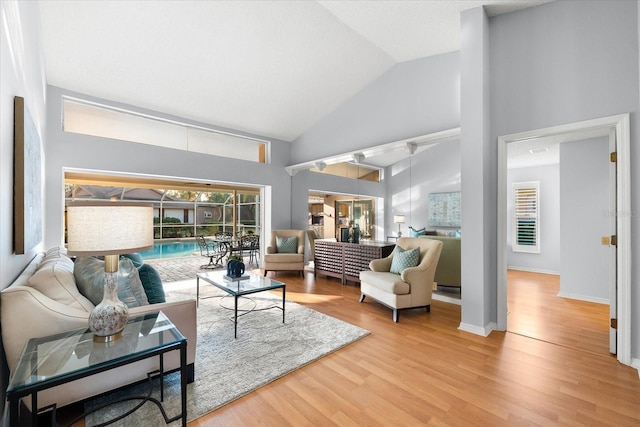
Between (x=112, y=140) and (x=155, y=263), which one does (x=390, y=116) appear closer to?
(x=112, y=140)

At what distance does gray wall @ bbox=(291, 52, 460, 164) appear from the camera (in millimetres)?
3994

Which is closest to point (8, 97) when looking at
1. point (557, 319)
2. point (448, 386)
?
point (448, 386)

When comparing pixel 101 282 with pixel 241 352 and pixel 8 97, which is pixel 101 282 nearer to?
pixel 8 97

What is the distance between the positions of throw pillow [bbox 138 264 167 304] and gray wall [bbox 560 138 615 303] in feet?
17.8

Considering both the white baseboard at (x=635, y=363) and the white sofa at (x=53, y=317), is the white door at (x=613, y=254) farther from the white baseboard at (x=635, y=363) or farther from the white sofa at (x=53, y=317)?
the white sofa at (x=53, y=317)

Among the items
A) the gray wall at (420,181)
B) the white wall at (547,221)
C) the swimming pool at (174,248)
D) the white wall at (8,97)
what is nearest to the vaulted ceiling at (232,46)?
the white wall at (8,97)

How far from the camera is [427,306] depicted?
3.66 m

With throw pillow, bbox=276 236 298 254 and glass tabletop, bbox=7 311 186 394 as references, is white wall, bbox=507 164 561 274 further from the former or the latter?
glass tabletop, bbox=7 311 186 394

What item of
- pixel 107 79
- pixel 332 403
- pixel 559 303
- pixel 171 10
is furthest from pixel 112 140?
pixel 559 303

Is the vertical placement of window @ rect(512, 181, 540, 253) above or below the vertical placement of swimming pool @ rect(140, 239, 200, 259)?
above

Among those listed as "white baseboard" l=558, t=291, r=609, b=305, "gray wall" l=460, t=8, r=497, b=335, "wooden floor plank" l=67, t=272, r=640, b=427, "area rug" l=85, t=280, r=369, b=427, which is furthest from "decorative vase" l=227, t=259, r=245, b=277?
"white baseboard" l=558, t=291, r=609, b=305

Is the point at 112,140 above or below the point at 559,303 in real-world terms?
above

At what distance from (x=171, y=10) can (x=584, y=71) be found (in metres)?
4.32

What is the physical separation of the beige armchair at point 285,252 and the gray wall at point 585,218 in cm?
439
